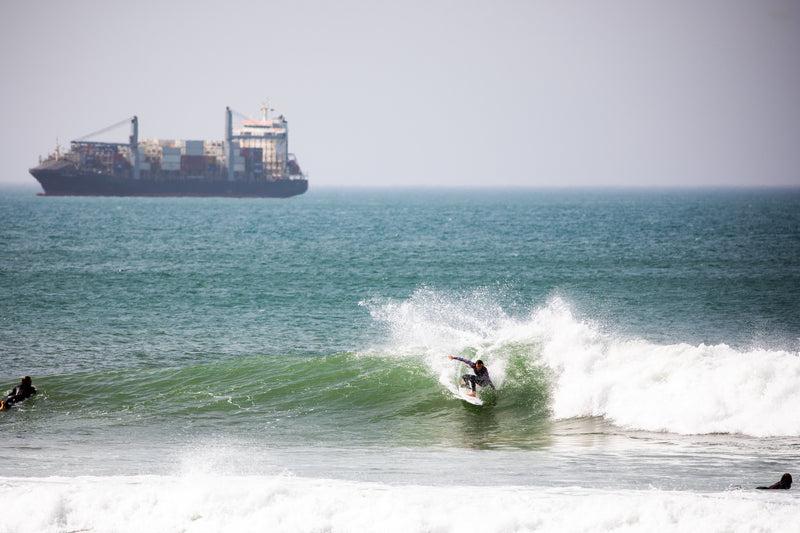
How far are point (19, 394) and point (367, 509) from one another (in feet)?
43.1

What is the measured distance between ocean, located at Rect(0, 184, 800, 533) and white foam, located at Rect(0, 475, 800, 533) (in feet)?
0.12

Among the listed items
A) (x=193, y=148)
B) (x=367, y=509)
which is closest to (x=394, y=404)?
(x=367, y=509)

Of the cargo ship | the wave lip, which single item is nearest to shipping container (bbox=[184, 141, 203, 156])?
the cargo ship

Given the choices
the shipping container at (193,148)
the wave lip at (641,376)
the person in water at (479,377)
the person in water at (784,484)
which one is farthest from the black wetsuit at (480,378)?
the shipping container at (193,148)

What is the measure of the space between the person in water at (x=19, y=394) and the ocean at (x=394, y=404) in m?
0.28

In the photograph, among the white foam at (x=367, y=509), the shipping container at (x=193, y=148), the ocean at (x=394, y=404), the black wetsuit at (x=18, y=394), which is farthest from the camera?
the shipping container at (x=193, y=148)

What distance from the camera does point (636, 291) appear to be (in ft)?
136

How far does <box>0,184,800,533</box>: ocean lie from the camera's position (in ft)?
38.2

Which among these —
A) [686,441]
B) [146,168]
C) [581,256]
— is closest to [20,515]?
[686,441]

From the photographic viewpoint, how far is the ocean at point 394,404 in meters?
11.6

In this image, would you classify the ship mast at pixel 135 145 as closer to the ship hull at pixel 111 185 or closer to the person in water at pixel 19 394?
the ship hull at pixel 111 185

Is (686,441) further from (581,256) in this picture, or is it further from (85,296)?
(581,256)

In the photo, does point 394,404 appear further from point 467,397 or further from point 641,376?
point 641,376

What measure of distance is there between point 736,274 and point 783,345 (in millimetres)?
23230
